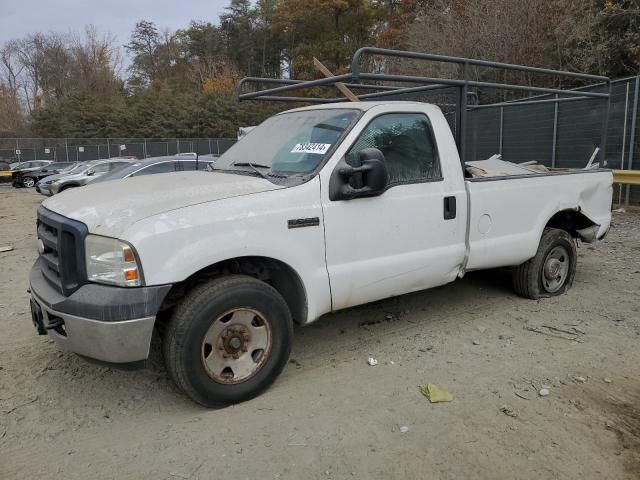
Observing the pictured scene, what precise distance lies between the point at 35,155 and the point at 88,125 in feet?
25.6

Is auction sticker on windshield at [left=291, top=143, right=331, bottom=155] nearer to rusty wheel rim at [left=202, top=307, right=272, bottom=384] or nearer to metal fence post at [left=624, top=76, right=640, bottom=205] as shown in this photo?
rusty wheel rim at [left=202, top=307, right=272, bottom=384]

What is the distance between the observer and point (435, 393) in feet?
11.5

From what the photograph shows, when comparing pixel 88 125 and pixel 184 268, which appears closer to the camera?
→ pixel 184 268

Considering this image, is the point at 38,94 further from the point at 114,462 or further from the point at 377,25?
the point at 114,462

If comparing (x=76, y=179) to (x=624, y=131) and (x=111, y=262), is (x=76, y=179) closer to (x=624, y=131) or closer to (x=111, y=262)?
(x=111, y=262)

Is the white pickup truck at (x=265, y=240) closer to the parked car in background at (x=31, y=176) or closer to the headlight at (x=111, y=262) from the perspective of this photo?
the headlight at (x=111, y=262)

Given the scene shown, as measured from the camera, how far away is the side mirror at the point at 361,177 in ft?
11.7

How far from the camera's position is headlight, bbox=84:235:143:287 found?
2922 millimetres

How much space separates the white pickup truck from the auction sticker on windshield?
13 millimetres

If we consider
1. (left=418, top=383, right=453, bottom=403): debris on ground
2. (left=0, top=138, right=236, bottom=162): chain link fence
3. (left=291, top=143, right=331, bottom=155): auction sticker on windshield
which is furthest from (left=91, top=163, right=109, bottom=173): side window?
(left=0, top=138, right=236, bottom=162): chain link fence

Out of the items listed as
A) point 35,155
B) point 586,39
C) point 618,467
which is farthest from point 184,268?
point 35,155

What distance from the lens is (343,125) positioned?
154 inches

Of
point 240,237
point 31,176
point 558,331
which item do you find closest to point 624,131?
point 558,331

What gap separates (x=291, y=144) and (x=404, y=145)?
0.90 metres
